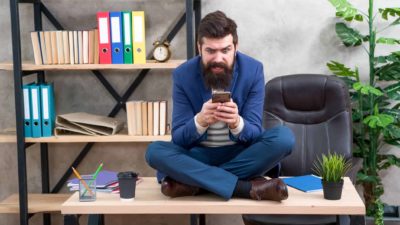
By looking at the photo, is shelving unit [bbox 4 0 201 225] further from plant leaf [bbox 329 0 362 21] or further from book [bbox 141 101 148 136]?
plant leaf [bbox 329 0 362 21]

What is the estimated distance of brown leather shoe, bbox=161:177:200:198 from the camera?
233 centimetres

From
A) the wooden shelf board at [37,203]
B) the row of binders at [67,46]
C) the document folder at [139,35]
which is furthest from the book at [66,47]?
the wooden shelf board at [37,203]

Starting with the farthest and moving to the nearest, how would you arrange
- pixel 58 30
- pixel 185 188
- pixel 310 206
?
pixel 58 30 → pixel 185 188 → pixel 310 206

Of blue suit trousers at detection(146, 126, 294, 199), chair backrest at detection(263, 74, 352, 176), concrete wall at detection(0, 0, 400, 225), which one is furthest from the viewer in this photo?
concrete wall at detection(0, 0, 400, 225)

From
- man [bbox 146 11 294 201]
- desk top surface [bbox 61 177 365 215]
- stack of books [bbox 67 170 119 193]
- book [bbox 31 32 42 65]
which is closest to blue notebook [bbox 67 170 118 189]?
stack of books [bbox 67 170 119 193]

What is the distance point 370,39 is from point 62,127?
1.83 meters

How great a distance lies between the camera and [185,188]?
2346 millimetres

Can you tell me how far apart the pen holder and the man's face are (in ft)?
2.05

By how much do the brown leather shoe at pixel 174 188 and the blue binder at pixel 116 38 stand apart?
120cm

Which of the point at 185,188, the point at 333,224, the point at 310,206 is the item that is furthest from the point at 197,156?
the point at 333,224

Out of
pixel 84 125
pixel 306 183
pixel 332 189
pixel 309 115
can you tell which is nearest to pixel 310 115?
pixel 309 115

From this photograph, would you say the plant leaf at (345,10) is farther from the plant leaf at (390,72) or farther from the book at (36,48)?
the book at (36,48)

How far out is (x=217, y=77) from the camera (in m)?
2.41

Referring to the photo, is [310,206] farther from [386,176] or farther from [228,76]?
[386,176]
